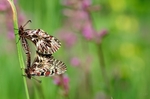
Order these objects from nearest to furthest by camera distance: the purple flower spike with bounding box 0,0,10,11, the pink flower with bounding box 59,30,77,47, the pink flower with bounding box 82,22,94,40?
1. the purple flower spike with bounding box 0,0,10,11
2. the pink flower with bounding box 82,22,94,40
3. the pink flower with bounding box 59,30,77,47

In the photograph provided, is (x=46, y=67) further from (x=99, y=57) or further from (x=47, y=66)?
(x=99, y=57)

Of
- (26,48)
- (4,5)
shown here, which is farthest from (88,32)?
(26,48)

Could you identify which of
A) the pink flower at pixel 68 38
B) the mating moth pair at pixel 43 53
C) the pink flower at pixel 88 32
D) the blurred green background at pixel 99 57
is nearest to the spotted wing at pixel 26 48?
the mating moth pair at pixel 43 53

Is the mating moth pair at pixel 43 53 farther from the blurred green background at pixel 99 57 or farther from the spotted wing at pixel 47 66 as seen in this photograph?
the blurred green background at pixel 99 57

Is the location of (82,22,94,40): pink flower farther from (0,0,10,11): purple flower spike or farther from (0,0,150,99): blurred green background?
(0,0,10,11): purple flower spike

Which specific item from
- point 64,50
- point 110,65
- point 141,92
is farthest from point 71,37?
point 141,92

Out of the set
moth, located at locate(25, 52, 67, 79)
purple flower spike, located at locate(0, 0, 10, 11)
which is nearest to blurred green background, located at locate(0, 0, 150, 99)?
purple flower spike, located at locate(0, 0, 10, 11)
